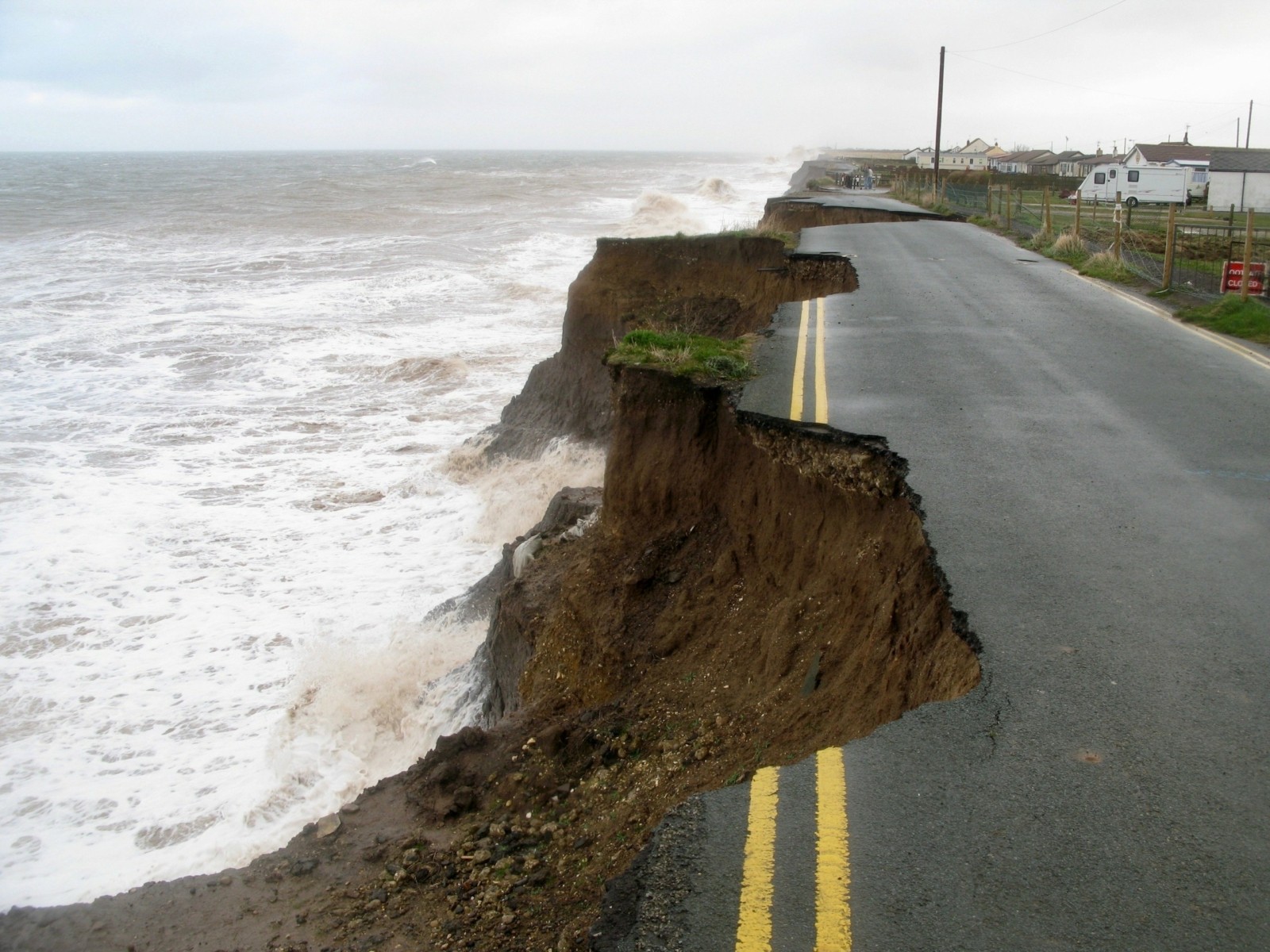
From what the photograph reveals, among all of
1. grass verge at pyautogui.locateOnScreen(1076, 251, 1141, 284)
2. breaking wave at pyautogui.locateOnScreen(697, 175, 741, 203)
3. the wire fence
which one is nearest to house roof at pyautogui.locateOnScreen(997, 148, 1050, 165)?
breaking wave at pyautogui.locateOnScreen(697, 175, 741, 203)

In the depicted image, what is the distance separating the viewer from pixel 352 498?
16.0 metres

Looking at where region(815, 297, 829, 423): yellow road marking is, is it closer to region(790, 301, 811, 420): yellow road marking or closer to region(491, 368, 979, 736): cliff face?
region(790, 301, 811, 420): yellow road marking

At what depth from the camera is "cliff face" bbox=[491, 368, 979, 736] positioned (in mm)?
5301

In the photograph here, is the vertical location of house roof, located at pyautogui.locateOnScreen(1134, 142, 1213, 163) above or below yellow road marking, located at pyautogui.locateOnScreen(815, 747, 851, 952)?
above

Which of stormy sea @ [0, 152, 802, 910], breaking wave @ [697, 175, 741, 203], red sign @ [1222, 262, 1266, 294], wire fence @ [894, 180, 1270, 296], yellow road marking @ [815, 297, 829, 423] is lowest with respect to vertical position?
stormy sea @ [0, 152, 802, 910]

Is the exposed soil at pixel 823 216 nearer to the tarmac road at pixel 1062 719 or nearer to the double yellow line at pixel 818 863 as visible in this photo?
the tarmac road at pixel 1062 719

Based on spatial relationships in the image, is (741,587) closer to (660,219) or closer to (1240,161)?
(660,219)

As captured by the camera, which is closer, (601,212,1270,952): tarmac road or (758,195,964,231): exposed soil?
(601,212,1270,952): tarmac road

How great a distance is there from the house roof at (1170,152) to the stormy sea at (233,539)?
38941mm

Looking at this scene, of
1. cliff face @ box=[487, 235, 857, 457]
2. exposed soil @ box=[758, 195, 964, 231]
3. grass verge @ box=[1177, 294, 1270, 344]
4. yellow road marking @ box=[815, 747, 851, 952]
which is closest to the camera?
yellow road marking @ box=[815, 747, 851, 952]

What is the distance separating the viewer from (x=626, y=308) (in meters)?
18.6

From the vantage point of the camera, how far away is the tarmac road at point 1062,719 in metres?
3.24

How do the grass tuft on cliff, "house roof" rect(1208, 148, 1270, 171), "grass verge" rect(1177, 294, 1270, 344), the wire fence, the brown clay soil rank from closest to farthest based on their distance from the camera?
the brown clay soil < the grass tuft on cliff < "grass verge" rect(1177, 294, 1270, 344) < the wire fence < "house roof" rect(1208, 148, 1270, 171)

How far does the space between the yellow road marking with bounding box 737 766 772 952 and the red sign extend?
12.9 meters
